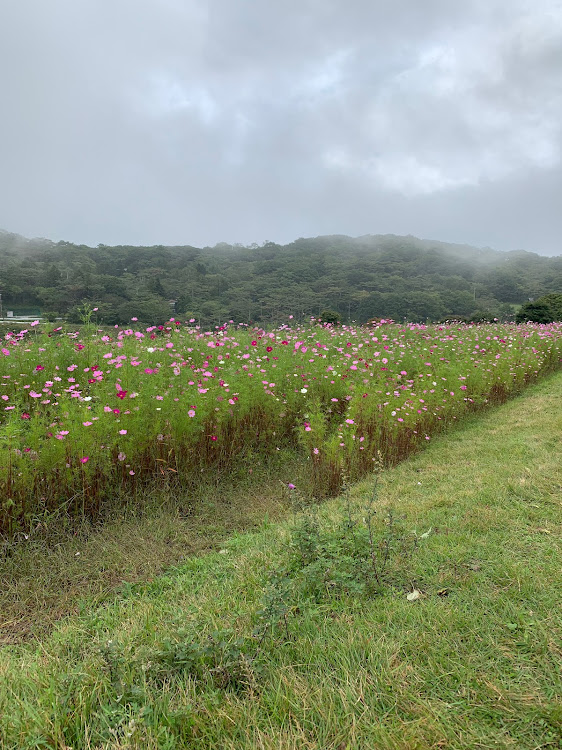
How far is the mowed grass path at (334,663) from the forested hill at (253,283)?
11248mm

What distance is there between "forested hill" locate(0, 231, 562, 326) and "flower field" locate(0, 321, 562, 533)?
25.0 feet

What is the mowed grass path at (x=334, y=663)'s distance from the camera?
1.18 meters

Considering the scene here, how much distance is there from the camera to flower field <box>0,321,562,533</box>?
2.86 metres

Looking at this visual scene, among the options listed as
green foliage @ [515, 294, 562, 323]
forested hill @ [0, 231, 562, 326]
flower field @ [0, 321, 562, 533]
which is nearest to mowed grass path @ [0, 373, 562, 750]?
flower field @ [0, 321, 562, 533]

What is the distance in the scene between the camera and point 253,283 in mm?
36531

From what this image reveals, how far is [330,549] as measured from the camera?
2111mm

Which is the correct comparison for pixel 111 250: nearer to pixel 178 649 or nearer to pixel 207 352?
pixel 207 352

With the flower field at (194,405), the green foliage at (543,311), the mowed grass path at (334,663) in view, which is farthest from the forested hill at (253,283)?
the mowed grass path at (334,663)

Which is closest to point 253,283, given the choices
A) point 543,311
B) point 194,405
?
point 543,311

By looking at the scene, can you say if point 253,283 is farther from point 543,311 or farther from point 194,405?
point 194,405

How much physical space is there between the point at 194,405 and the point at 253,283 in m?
34.1

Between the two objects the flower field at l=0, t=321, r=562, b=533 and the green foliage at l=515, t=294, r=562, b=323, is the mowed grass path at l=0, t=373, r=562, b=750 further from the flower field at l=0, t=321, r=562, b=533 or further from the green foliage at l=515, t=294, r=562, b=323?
the green foliage at l=515, t=294, r=562, b=323

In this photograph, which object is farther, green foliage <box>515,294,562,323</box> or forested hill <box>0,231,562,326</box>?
forested hill <box>0,231,562,326</box>

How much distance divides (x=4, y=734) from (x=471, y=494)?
269 cm
